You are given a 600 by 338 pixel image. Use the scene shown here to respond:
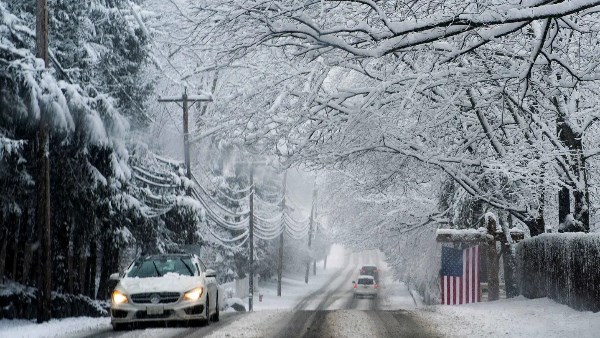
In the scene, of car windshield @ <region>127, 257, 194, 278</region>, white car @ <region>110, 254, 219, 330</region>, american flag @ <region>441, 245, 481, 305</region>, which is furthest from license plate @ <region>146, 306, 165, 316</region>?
american flag @ <region>441, 245, 481, 305</region>

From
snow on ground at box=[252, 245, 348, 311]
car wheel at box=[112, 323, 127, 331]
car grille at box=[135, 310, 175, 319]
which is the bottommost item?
snow on ground at box=[252, 245, 348, 311]

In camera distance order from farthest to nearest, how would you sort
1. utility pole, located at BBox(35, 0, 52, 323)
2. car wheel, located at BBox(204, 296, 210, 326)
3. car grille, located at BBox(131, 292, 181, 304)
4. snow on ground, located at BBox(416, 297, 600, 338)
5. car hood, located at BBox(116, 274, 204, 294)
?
utility pole, located at BBox(35, 0, 52, 323) < car wheel, located at BBox(204, 296, 210, 326) < car hood, located at BBox(116, 274, 204, 294) < car grille, located at BBox(131, 292, 181, 304) < snow on ground, located at BBox(416, 297, 600, 338)

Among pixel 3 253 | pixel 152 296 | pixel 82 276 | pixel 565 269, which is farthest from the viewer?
pixel 82 276

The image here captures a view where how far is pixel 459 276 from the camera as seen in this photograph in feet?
73.8

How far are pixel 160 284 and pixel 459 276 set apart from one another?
12.1m

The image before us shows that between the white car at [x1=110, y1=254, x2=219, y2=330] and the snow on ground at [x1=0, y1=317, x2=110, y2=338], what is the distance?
95cm

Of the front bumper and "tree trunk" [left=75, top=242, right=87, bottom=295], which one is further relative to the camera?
"tree trunk" [left=75, top=242, right=87, bottom=295]

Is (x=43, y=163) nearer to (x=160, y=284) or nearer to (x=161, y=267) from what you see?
(x=161, y=267)

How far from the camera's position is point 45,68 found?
17453 millimetres

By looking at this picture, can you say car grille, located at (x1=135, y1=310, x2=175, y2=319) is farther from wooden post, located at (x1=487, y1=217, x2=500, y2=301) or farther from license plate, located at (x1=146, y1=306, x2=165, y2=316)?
wooden post, located at (x1=487, y1=217, x2=500, y2=301)

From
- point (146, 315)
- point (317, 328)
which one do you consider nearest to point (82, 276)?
point (146, 315)

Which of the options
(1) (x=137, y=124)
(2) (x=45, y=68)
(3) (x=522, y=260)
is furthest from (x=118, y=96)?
(3) (x=522, y=260)

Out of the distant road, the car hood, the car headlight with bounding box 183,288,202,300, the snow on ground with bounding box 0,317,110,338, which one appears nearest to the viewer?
the distant road

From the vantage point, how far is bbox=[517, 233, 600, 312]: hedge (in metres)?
12.9
